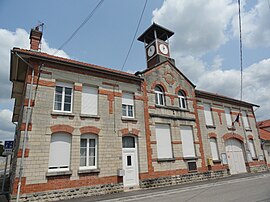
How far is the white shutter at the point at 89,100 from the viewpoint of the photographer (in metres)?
10.7

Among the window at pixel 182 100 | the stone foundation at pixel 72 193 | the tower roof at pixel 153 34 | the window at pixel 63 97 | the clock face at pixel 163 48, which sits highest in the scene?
the tower roof at pixel 153 34

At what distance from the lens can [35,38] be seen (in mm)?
11750

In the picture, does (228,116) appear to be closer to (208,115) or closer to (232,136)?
(232,136)

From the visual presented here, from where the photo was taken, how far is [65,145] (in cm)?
949

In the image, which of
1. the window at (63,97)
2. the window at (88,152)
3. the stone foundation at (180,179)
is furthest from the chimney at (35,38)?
the stone foundation at (180,179)

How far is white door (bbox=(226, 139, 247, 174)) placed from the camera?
52.8 feet

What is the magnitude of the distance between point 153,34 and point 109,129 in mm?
11362

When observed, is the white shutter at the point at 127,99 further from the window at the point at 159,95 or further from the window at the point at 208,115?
the window at the point at 208,115

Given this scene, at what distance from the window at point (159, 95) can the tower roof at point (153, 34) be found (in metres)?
6.34

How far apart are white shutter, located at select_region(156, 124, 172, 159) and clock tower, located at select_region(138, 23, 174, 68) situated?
228 inches

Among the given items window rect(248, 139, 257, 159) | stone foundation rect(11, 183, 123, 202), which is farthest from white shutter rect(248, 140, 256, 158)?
stone foundation rect(11, 183, 123, 202)

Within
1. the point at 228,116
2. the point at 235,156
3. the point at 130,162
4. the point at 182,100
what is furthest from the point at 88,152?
the point at 228,116

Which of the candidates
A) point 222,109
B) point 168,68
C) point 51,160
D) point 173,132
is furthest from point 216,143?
point 51,160

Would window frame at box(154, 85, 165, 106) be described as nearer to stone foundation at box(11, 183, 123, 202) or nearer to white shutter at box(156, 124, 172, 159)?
white shutter at box(156, 124, 172, 159)
